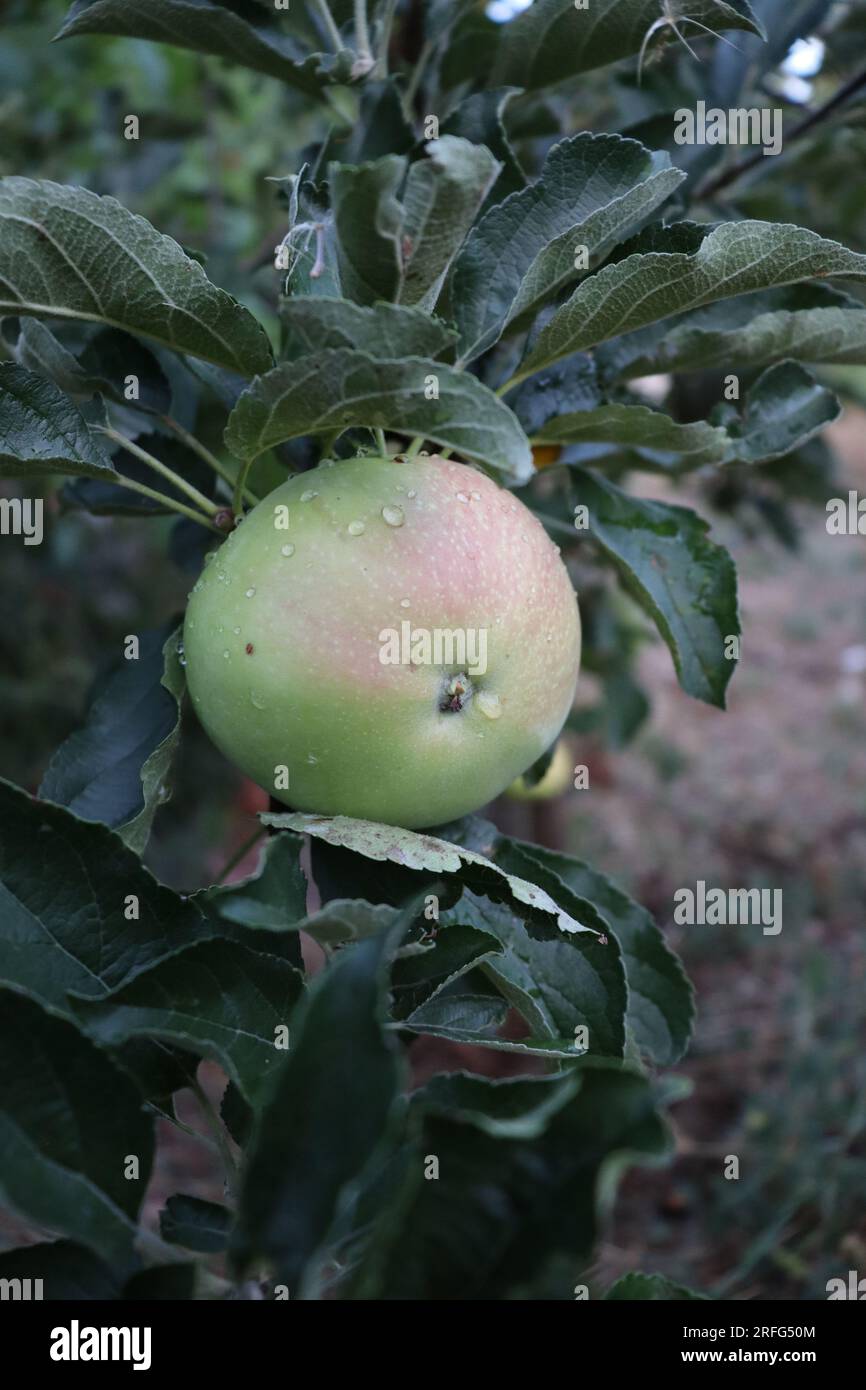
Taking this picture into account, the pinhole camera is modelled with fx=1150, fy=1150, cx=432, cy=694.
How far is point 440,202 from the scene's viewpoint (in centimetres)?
58

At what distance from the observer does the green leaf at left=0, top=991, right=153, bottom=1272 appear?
503 mm

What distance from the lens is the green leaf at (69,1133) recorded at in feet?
1.65

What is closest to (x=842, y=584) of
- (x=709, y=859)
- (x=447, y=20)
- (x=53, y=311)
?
(x=709, y=859)

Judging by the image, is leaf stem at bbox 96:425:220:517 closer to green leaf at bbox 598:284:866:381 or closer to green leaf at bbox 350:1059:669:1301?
green leaf at bbox 598:284:866:381

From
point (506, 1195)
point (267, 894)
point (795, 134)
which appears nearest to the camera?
point (506, 1195)

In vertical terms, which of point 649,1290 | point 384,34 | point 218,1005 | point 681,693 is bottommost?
point 649,1290

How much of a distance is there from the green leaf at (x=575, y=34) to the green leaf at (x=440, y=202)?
26cm

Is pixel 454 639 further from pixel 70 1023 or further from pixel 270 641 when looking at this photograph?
pixel 70 1023

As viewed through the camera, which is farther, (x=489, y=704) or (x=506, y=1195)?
(x=489, y=704)

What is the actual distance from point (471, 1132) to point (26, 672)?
2436 millimetres

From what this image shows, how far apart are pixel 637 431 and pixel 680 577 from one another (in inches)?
4.3

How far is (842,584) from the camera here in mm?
5227

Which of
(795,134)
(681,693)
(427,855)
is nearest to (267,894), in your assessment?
(427,855)

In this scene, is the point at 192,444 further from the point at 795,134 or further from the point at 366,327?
the point at 795,134
